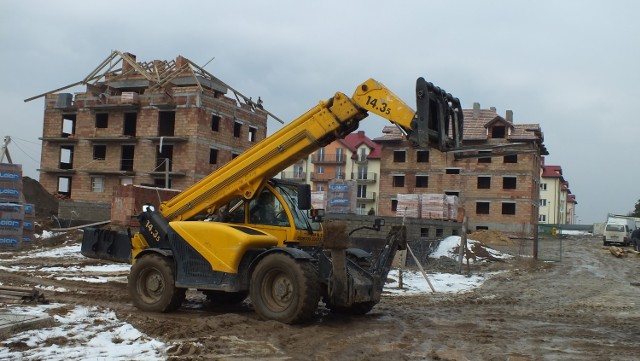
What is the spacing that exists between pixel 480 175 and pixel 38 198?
3712 centimetres

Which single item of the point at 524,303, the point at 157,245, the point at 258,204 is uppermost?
the point at 258,204

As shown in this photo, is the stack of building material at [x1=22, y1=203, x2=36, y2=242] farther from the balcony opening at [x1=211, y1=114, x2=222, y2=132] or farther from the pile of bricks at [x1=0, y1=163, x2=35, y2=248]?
the balcony opening at [x1=211, y1=114, x2=222, y2=132]

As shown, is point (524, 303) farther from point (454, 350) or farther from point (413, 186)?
point (413, 186)

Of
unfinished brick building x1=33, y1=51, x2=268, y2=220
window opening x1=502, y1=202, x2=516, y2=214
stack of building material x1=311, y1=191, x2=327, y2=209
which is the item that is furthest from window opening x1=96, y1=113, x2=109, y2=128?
window opening x1=502, y1=202, x2=516, y2=214

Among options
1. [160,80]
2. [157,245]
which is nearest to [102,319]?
[157,245]

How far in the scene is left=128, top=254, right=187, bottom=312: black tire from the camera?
33.7 ft

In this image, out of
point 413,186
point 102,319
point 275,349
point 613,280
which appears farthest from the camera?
point 413,186

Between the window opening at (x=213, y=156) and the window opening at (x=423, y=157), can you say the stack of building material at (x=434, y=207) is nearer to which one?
the window opening at (x=423, y=157)

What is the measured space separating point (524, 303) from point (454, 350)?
6.78m

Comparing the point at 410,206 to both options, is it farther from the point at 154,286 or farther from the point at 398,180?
the point at 154,286

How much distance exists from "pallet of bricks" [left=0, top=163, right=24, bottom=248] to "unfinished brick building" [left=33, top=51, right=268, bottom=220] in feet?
56.9

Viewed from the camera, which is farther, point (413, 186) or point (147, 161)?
point (413, 186)

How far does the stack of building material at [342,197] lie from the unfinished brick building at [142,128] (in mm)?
10487

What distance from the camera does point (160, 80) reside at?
147 ft
